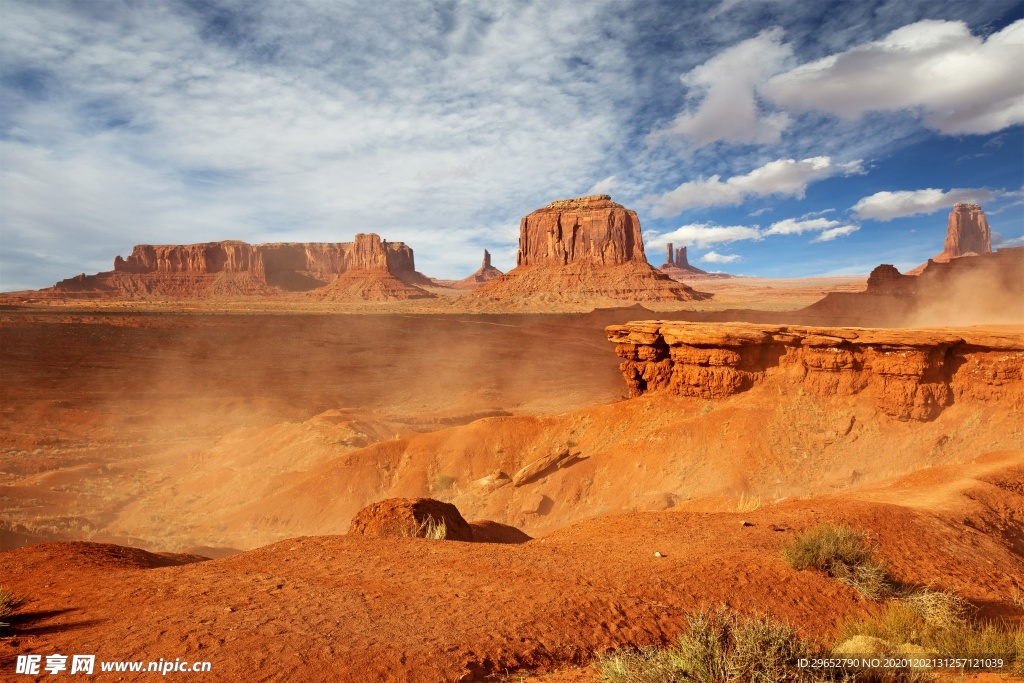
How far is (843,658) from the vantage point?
368 centimetres

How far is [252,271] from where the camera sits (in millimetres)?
130875

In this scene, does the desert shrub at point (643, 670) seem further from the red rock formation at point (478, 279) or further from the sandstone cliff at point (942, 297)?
the red rock formation at point (478, 279)

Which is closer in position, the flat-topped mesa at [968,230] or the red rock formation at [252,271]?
the flat-topped mesa at [968,230]

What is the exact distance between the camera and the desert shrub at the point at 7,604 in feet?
15.0

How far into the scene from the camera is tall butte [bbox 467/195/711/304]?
298 feet

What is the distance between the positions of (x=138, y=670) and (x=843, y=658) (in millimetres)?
4834

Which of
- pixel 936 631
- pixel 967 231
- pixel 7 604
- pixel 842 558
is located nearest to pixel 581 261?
pixel 967 231

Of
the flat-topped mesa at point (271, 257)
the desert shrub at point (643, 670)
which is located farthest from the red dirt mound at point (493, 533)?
the flat-topped mesa at point (271, 257)

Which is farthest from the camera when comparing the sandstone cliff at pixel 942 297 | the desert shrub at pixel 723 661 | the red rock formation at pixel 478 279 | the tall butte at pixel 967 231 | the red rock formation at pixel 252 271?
the red rock formation at pixel 478 279

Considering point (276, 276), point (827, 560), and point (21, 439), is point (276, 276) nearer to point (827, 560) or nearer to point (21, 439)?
point (21, 439)

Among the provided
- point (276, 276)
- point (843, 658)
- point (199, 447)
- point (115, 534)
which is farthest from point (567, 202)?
point (843, 658)

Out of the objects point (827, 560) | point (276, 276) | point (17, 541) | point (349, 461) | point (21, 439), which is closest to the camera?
point (827, 560)

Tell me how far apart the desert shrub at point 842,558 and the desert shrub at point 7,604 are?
25.1ft

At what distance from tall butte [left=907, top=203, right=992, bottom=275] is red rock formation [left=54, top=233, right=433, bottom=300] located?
341ft
